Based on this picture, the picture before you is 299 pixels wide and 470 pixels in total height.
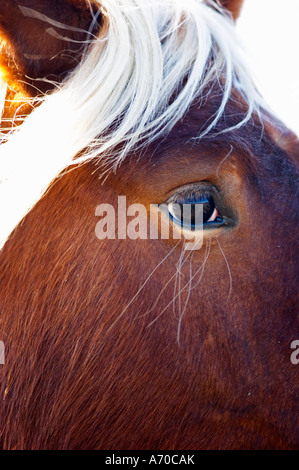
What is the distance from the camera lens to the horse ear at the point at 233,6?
1859mm

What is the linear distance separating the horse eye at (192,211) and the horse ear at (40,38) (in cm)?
50

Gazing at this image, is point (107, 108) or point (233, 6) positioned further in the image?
point (233, 6)

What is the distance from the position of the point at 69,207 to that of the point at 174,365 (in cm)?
54

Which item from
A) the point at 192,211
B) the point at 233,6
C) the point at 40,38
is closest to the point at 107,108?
the point at 40,38

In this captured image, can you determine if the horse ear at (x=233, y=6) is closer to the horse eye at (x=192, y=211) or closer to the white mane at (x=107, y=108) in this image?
the white mane at (x=107, y=108)

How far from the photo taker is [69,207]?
1253 millimetres

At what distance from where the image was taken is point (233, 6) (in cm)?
188

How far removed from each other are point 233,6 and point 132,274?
52.2 inches

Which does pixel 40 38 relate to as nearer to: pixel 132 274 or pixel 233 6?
pixel 132 274

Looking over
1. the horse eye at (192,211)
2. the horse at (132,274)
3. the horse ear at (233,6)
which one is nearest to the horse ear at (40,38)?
the horse at (132,274)

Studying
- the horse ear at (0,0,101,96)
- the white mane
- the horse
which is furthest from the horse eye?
the horse ear at (0,0,101,96)

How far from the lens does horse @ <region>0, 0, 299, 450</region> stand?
123cm
